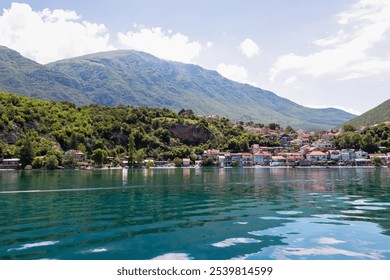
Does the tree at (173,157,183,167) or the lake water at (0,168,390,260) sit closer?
the lake water at (0,168,390,260)

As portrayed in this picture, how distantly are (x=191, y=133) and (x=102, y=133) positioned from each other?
4089 cm

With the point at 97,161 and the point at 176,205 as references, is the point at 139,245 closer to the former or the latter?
the point at 176,205

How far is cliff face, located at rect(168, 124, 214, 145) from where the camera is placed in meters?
166

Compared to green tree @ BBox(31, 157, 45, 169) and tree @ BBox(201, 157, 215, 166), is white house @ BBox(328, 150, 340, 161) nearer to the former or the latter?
tree @ BBox(201, 157, 215, 166)

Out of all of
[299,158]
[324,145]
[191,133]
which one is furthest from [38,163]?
[324,145]

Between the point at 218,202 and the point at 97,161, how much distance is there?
9802cm

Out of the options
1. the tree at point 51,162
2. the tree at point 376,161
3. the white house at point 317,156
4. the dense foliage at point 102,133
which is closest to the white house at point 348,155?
the white house at point 317,156

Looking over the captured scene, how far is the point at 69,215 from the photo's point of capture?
18.3 metres

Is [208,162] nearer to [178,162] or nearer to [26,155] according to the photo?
[178,162]

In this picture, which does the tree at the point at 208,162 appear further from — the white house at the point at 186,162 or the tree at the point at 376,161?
the tree at the point at 376,161

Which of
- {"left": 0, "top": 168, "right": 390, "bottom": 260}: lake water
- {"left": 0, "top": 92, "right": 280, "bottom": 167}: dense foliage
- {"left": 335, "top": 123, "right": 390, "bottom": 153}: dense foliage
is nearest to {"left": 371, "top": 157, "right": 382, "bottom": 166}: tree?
{"left": 335, "top": 123, "right": 390, "bottom": 153}: dense foliage

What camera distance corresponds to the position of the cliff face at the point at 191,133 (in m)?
166

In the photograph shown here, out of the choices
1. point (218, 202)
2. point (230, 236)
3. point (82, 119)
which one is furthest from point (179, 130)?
point (230, 236)

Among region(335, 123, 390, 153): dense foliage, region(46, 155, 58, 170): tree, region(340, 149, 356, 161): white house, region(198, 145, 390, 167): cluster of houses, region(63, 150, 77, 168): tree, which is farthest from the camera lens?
region(335, 123, 390, 153): dense foliage
